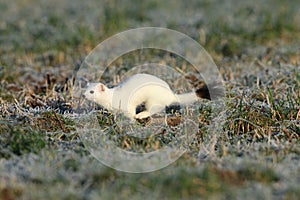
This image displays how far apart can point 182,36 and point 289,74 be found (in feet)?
6.32

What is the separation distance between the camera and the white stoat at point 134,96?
4215mm

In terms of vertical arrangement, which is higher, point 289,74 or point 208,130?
point 289,74

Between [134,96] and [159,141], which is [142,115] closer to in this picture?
[134,96]

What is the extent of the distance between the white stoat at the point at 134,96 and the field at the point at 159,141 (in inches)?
6.2

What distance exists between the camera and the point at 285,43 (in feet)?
22.0

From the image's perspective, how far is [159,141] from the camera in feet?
12.5

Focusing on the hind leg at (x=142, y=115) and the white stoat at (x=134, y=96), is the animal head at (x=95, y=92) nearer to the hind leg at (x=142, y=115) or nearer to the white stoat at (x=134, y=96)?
the white stoat at (x=134, y=96)

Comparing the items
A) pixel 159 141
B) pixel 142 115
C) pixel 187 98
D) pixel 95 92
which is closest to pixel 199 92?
pixel 187 98

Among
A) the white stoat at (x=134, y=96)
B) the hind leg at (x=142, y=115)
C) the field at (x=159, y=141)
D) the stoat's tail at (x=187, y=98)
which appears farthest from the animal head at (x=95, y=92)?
the stoat's tail at (x=187, y=98)

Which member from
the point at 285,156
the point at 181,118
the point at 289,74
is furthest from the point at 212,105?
the point at 289,74

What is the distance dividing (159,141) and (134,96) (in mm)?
579

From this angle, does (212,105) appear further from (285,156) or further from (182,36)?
(182,36)

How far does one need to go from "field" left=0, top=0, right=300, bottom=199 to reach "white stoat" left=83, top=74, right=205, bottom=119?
0.52ft

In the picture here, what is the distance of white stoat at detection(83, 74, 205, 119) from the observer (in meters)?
4.21
